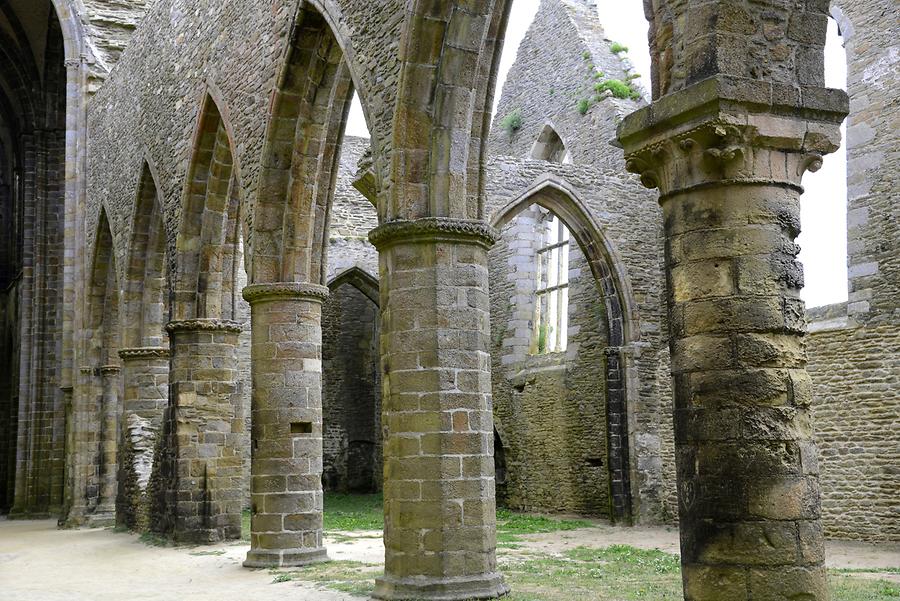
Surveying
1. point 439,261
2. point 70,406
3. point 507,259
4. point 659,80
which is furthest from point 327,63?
point 70,406

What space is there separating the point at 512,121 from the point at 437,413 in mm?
11871

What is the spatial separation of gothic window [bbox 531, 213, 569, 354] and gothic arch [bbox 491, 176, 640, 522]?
5.74 feet

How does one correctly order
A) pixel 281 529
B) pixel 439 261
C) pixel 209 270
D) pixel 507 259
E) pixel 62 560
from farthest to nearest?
1. pixel 507 259
2. pixel 209 270
3. pixel 62 560
4. pixel 281 529
5. pixel 439 261

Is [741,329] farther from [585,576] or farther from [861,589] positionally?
[585,576]

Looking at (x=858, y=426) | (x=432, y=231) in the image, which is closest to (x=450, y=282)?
(x=432, y=231)

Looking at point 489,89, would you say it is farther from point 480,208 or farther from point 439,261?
point 439,261

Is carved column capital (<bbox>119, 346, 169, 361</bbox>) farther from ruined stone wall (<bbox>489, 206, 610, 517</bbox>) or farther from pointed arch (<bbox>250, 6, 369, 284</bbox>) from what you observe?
ruined stone wall (<bbox>489, 206, 610, 517</bbox>)

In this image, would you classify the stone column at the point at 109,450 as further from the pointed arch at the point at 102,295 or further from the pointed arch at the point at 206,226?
the pointed arch at the point at 206,226

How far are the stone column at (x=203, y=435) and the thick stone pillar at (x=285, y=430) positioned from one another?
7.94 ft

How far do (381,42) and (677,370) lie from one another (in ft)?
14.3

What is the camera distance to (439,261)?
7.21 metres

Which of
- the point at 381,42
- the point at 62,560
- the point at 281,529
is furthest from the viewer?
the point at 62,560

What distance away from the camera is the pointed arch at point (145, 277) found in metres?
14.9

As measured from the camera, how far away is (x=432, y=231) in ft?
23.7
